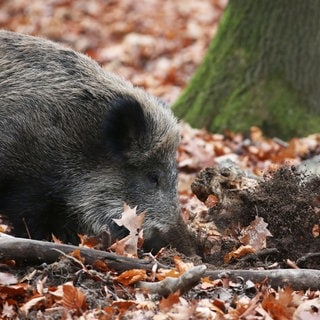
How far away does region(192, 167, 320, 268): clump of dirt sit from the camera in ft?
19.8

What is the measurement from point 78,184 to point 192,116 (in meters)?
4.20

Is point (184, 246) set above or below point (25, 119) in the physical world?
below

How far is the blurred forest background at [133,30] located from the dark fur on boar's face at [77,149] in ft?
23.7

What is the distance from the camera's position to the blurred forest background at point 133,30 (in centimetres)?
1543

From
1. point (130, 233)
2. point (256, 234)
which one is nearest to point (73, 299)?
point (130, 233)

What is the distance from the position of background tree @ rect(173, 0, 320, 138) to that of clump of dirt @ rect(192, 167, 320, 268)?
359 centimetres

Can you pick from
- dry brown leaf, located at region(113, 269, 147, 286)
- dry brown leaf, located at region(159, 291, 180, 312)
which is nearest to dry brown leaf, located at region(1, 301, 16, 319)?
dry brown leaf, located at region(113, 269, 147, 286)

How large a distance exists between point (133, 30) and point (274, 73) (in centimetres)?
745

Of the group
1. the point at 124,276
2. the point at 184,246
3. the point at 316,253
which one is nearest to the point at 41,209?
the point at 184,246

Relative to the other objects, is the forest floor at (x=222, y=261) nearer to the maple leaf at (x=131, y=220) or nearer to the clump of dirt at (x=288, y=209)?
the clump of dirt at (x=288, y=209)

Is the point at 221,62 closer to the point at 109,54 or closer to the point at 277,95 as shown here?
the point at 277,95

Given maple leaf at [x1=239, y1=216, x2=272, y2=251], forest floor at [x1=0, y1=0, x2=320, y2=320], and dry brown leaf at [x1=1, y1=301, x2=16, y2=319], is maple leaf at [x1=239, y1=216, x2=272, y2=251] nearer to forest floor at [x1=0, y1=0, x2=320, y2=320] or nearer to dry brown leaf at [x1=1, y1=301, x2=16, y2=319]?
forest floor at [x1=0, y1=0, x2=320, y2=320]

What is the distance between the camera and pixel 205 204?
6.79 meters

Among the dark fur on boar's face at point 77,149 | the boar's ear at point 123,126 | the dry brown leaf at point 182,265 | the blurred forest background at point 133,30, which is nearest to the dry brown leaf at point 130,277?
the dry brown leaf at point 182,265
